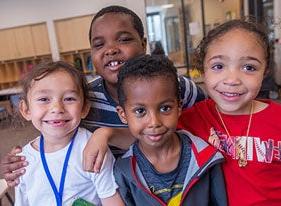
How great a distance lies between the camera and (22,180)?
1.22m

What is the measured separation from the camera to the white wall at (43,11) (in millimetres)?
8578

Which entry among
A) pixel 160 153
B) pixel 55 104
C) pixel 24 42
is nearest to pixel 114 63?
pixel 55 104

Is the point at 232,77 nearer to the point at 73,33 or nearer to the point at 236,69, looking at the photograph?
the point at 236,69

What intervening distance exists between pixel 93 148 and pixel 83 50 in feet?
26.4

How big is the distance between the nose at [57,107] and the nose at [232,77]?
585mm

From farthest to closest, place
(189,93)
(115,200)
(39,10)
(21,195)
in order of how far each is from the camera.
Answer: (39,10)
(189,93)
(21,195)
(115,200)

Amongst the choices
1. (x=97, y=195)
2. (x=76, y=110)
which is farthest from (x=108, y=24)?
(x=97, y=195)

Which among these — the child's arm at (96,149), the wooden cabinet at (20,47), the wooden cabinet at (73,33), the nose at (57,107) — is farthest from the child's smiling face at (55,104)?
the wooden cabinet at (20,47)

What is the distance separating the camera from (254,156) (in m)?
1.12

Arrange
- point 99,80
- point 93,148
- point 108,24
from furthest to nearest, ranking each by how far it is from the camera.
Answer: point 99,80 → point 108,24 → point 93,148

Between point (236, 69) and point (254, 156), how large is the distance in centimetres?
31

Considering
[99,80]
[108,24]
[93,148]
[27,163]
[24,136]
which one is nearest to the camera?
[93,148]

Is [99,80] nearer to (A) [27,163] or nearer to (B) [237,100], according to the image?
(A) [27,163]

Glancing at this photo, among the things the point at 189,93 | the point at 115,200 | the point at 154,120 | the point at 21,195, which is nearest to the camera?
the point at 154,120
